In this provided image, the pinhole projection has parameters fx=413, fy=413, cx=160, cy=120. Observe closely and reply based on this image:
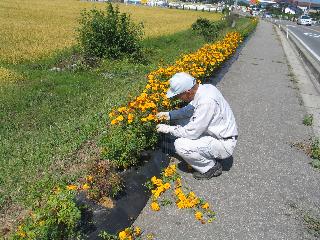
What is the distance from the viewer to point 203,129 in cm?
491

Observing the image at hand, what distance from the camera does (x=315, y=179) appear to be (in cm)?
565

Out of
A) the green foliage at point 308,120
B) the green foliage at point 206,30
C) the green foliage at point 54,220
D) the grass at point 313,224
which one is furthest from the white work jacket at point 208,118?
the green foliage at point 206,30

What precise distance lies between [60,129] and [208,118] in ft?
9.80

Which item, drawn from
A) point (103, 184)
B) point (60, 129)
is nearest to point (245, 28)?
point (60, 129)

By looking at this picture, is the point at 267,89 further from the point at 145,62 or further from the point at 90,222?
the point at 90,222

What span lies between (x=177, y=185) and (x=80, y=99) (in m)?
4.42

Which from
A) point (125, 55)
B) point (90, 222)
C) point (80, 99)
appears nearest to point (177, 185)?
point (90, 222)

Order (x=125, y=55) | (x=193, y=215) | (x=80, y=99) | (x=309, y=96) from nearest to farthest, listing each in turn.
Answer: (x=193, y=215) → (x=80, y=99) → (x=309, y=96) → (x=125, y=55)

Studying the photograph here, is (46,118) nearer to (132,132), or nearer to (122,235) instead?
(132,132)

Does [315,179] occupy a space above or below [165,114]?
below

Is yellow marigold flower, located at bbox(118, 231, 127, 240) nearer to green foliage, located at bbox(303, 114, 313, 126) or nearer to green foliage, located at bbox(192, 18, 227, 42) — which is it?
green foliage, located at bbox(303, 114, 313, 126)

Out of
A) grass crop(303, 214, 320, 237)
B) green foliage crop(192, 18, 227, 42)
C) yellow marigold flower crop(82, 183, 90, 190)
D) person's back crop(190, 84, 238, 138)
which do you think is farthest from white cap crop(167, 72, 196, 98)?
green foliage crop(192, 18, 227, 42)

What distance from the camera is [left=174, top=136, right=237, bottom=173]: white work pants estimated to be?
5039 mm

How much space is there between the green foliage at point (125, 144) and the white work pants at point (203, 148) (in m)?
0.48
